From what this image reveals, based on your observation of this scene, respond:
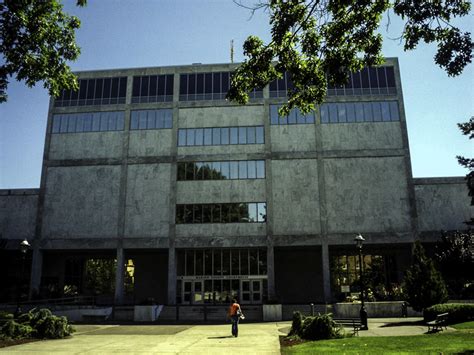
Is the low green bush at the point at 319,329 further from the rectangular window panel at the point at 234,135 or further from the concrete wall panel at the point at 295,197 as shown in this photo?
the rectangular window panel at the point at 234,135

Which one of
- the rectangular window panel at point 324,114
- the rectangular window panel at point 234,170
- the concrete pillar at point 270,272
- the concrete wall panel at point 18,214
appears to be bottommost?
the concrete pillar at point 270,272

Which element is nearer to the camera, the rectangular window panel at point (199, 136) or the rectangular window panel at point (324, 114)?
the rectangular window panel at point (324, 114)

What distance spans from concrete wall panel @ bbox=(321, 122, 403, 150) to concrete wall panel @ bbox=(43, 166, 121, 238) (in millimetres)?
23232

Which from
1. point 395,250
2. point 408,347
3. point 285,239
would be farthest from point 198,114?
point 408,347

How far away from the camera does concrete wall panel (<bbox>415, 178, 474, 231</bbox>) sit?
42562mm

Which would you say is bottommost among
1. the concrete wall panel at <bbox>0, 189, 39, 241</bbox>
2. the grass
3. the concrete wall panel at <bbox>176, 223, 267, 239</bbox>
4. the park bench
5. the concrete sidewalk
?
the concrete sidewalk

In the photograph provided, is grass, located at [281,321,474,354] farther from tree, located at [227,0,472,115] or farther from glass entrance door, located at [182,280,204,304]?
glass entrance door, located at [182,280,204,304]

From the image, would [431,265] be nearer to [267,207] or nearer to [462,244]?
[462,244]

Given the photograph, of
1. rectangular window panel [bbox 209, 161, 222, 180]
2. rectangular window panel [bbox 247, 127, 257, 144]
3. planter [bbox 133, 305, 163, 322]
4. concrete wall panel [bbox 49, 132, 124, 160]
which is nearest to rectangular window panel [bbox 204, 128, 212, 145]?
rectangular window panel [bbox 209, 161, 222, 180]

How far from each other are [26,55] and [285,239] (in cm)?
3253

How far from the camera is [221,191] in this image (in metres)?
43.9

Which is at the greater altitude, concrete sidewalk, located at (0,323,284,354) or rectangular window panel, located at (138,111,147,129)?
rectangular window panel, located at (138,111,147,129)

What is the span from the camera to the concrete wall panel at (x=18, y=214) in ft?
149

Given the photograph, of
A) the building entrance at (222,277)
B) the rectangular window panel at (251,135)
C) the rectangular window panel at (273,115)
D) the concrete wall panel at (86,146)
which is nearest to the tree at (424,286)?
the building entrance at (222,277)
